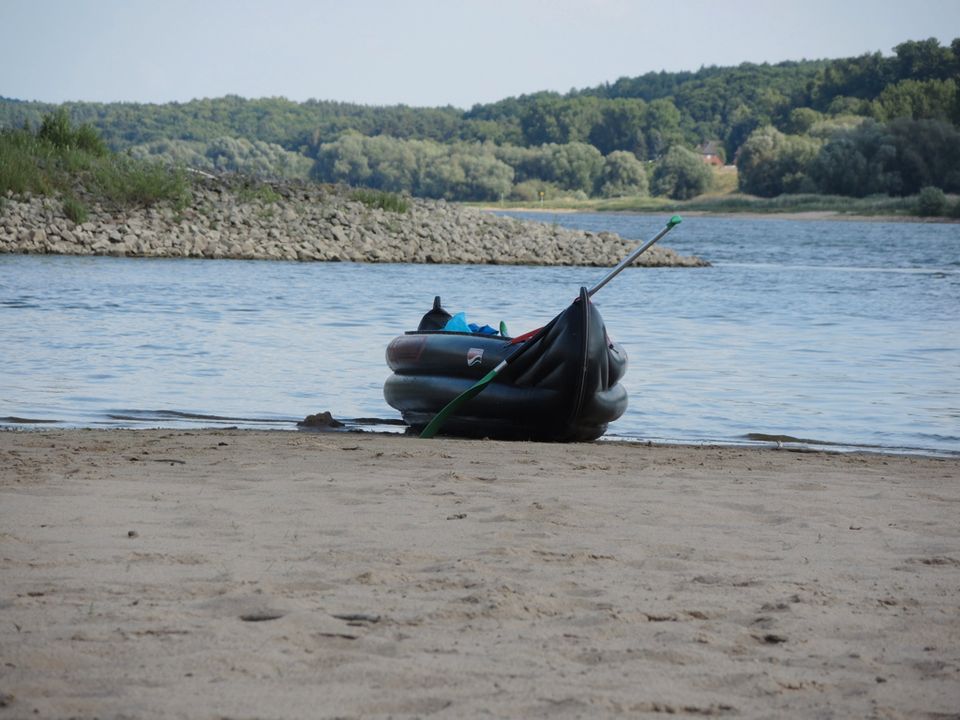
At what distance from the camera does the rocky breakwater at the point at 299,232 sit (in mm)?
30938

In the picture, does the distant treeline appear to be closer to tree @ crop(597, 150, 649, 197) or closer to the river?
tree @ crop(597, 150, 649, 197)

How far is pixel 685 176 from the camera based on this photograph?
11900cm

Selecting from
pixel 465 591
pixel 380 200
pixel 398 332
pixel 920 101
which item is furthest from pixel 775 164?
pixel 465 591

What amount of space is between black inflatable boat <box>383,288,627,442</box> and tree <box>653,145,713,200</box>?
11191cm

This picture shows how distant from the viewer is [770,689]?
3.33 meters

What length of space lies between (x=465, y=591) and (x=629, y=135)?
14606 cm

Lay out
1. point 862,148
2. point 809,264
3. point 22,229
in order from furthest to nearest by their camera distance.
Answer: point 862,148 → point 809,264 → point 22,229

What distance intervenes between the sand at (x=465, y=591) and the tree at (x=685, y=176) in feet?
375

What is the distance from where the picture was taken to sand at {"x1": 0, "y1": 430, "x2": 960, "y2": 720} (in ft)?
10.6

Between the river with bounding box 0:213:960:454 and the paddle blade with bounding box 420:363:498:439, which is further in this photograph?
the river with bounding box 0:213:960:454

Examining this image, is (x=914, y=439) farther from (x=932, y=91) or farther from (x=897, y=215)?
(x=932, y=91)

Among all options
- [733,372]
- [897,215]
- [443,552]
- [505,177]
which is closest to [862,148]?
[897,215]

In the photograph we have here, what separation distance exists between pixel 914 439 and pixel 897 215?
84.1m

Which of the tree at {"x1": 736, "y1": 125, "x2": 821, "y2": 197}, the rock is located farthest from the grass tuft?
the tree at {"x1": 736, "y1": 125, "x2": 821, "y2": 197}
